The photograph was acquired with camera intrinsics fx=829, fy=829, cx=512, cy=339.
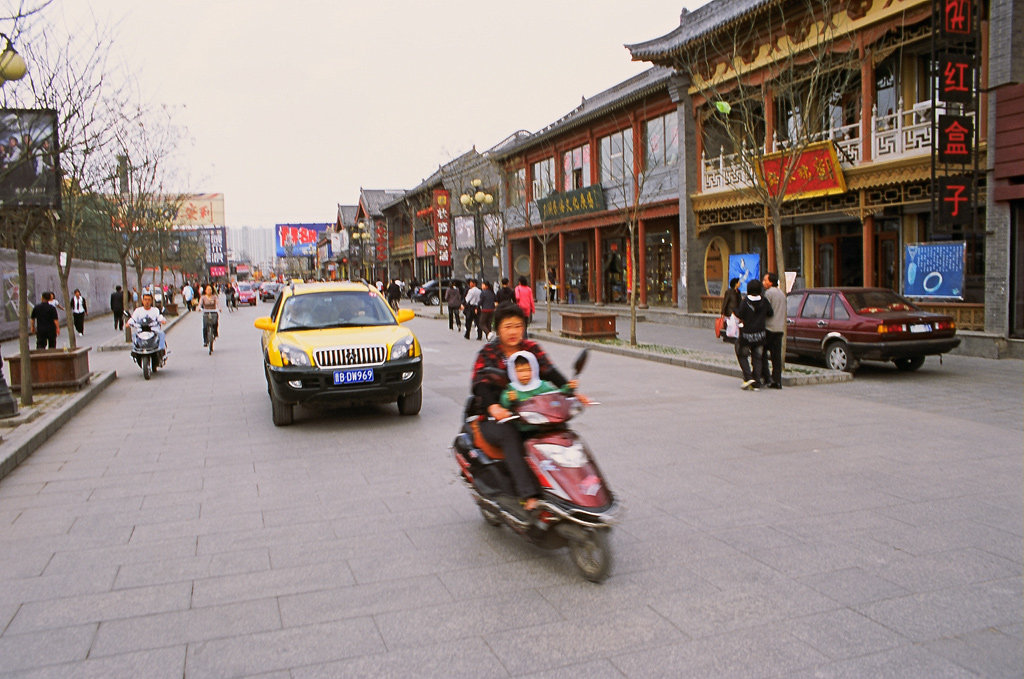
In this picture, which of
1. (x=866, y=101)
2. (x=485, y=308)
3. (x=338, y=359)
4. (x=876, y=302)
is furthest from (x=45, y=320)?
(x=866, y=101)

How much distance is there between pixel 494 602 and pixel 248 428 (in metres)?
6.41

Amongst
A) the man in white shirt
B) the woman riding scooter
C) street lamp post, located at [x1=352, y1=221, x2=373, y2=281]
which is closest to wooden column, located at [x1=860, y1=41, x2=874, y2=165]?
the man in white shirt

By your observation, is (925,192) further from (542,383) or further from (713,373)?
(542,383)

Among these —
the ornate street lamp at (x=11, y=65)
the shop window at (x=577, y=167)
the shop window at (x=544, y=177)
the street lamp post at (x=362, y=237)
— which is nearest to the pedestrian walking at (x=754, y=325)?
the ornate street lamp at (x=11, y=65)

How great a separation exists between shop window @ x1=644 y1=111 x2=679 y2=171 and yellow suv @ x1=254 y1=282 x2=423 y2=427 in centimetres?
1751

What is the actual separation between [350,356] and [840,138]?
1498 centimetres

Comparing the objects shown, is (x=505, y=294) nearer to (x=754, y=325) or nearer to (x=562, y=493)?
(x=754, y=325)

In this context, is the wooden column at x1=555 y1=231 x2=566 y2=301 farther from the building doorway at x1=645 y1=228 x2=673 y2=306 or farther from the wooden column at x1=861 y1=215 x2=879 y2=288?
the wooden column at x1=861 y1=215 x2=879 y2=288

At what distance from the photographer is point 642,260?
29.1 meters

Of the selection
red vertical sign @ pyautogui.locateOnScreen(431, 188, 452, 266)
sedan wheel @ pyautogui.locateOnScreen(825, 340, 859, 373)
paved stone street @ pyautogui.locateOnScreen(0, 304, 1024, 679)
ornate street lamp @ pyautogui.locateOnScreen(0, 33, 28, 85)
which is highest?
red vertical sign @ pyautogui.locateOnScreen(431, 188, 452, 266)

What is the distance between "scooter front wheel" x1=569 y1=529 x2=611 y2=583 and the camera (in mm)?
4582

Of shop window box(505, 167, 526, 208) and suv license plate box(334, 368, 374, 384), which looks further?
shop window box(505, 167, 526, 208)

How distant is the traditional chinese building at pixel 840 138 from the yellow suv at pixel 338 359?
7558 mm

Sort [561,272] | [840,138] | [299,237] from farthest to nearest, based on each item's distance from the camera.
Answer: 1. [299,237]
2. [561,272]
3. [840,138]
